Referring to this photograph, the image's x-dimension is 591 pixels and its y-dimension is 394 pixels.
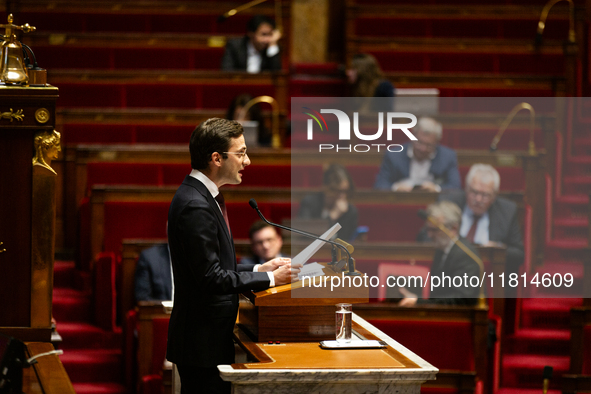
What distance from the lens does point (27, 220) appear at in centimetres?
105

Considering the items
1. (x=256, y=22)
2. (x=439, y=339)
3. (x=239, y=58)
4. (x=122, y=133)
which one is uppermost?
(x=256, y=22)

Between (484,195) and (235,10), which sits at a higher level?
(235,10)

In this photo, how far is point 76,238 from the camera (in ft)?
6.56

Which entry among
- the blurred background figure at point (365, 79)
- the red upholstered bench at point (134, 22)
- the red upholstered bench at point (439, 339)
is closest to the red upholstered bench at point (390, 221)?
the red upholstered bench at point (439, 339)

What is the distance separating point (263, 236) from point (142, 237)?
1.21 ft

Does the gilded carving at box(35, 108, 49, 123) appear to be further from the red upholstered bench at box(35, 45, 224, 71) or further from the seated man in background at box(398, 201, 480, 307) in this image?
the red upholstered bench at box(35, 45, 224, 71)

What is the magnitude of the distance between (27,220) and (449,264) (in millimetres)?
887

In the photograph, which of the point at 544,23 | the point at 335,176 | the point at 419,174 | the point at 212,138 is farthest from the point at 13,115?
the point at 544,23

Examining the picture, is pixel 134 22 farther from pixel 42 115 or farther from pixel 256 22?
pixel 42 115

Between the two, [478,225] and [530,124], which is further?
[530,124]

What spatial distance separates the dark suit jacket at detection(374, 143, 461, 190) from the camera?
2025mm

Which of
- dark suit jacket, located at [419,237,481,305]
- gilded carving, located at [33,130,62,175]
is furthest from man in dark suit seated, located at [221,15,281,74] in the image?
gilded carving, located at [33,130,62,175]

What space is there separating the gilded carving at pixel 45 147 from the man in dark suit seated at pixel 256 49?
61.4 inches

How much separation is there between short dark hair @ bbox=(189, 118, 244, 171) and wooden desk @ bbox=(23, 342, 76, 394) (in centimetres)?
30
